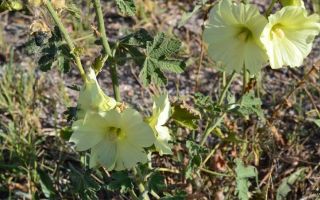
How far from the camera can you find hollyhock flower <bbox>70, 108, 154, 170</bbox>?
158cm

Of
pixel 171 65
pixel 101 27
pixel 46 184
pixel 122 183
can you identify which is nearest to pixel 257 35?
pixel 171 65

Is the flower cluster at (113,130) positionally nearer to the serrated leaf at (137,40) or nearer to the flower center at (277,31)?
the serrated leaf at (137,40)

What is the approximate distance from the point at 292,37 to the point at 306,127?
994 millimetres

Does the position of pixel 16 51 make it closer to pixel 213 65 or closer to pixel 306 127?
pixel 213 65

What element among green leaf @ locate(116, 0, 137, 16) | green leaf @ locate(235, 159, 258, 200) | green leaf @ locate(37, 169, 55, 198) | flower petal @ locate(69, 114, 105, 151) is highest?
green leaf @ locate(116, 0, 137, 16)

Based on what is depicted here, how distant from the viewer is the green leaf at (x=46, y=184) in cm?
231

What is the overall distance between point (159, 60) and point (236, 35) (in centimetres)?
24

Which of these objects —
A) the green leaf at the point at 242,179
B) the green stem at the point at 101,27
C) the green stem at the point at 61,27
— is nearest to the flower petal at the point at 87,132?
the green stem at the point at 61,27

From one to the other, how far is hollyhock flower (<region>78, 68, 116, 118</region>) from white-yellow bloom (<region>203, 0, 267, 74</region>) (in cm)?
32

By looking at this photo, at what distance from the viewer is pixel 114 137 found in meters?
1.65

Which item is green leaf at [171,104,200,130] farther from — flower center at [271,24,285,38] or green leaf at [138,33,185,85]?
flower center at [271,24,285,38]

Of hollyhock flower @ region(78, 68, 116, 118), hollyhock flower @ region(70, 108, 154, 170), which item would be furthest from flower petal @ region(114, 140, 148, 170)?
hollyhock flower @ region(78, 68, 116, 118)

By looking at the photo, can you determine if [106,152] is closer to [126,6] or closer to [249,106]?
[126,6]

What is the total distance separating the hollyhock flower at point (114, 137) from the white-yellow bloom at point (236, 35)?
30 centimetres
